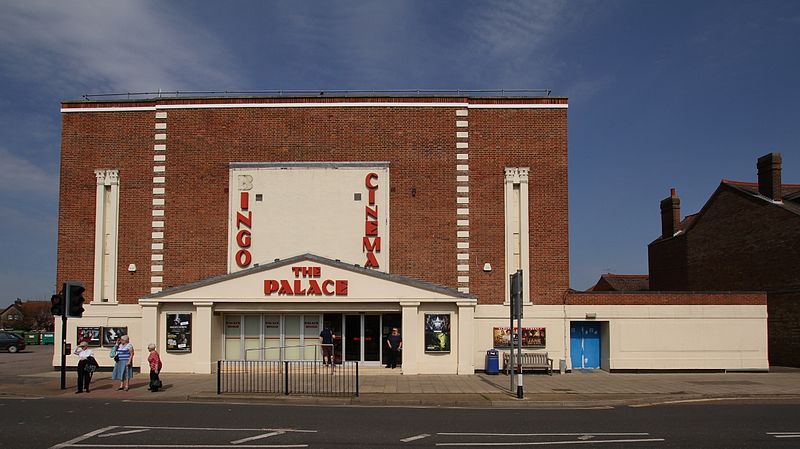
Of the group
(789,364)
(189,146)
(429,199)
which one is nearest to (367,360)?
(429,199)

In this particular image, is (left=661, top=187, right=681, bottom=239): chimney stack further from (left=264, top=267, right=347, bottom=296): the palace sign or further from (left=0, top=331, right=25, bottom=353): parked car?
(left=0, top=331, right=25, bottom=353): parked car

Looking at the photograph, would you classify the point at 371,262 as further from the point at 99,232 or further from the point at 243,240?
the point at 99,232

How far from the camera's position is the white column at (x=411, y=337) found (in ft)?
84.3

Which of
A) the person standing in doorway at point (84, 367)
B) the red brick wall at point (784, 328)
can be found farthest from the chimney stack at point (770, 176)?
the person standing in doorway at point (84, 367)

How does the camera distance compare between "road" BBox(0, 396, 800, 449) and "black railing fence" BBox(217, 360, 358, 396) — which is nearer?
"road" BBox(0, 396, 800, 449)

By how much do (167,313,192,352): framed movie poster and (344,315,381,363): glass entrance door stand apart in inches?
227

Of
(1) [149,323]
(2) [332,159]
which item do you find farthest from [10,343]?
(2) [332,159]

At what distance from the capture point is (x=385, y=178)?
2841 centimetres

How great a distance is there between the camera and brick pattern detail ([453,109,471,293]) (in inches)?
1099

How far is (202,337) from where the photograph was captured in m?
26.0

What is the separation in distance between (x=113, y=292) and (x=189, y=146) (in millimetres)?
6495

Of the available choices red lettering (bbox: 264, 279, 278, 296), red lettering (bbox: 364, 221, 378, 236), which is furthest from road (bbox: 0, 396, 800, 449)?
red lettering (bbox: 364, 221, 378, 236)

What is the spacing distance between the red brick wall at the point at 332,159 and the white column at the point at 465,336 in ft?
6.46

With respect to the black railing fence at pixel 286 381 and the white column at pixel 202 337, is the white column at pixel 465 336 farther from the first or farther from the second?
the white column at pixel 202 337
